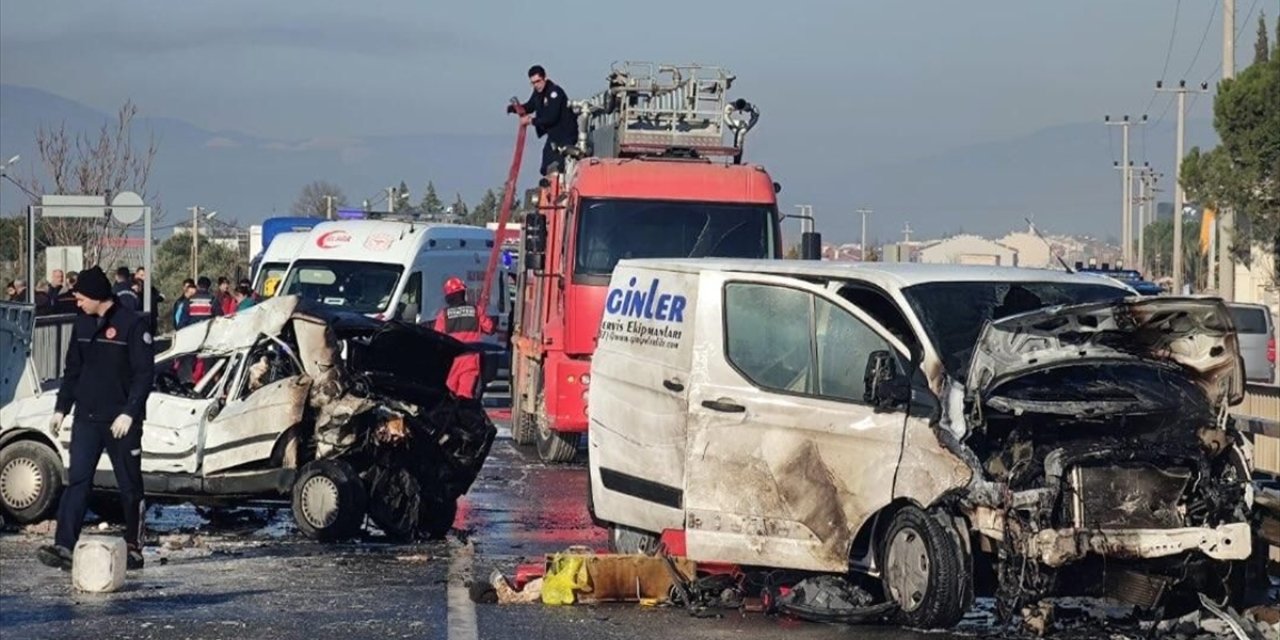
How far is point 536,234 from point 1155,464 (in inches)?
402

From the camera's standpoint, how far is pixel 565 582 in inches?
416

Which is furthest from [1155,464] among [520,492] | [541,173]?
[541,173]

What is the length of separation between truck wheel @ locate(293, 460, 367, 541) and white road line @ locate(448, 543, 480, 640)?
761 millimetres

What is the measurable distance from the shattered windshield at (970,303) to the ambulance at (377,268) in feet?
53.3

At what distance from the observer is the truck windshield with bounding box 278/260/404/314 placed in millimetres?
26766

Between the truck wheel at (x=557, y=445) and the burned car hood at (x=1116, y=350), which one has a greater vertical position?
the burned car hood at (x=1116, y=350)

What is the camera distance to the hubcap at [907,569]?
31.9 ft

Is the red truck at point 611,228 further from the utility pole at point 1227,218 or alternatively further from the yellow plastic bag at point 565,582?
the utility pole at point 1227,218

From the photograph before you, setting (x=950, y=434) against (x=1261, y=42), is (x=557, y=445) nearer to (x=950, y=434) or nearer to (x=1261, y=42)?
(x=950, y=434)

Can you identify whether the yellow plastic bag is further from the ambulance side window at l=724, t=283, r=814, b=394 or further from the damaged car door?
the ambulance side window at l=724, t=283, r=814, b=394

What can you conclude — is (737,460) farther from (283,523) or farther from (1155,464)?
(283,523)

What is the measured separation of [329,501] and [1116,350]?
5817mm

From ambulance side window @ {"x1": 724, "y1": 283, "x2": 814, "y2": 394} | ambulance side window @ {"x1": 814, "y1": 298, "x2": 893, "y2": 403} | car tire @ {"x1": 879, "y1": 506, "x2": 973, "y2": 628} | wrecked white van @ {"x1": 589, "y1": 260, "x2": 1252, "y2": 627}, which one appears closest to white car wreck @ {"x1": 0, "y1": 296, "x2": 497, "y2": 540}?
wrecked white van @ {"x1": 589, "y1": 260, "x2": 1252, "y2": 627}

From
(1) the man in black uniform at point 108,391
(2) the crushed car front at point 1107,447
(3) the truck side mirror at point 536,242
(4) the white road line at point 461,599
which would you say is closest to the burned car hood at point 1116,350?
(2) the crushed car front at point 1107,447
